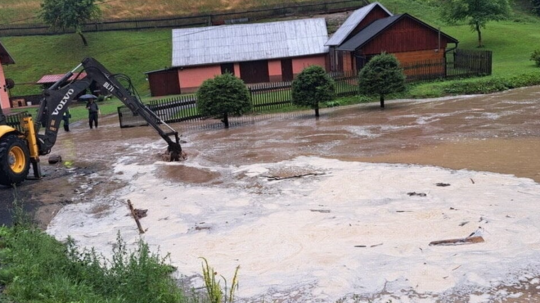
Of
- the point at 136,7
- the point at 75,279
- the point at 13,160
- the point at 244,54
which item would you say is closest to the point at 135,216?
the point at 75,279

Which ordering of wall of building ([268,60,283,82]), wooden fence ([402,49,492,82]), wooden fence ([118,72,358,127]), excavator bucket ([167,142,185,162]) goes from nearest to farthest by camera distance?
excavator bucket ([167,142,185,162]), wooden fence ([118,72,358,127]), wooden fence ([402,49,492,82]), wall of building ([268,60,283,82])

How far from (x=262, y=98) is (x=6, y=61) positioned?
69.2ft

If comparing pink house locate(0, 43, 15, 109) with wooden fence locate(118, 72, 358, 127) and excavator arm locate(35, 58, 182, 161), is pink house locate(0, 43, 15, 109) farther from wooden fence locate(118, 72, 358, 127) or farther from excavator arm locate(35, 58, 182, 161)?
excavator arm locate(35, 58, 182, 161)

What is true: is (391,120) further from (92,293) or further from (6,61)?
(6,61)

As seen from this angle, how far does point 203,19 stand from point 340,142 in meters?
49.3

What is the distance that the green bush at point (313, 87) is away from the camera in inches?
1075

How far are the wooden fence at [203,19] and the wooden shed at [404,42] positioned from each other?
26.2m

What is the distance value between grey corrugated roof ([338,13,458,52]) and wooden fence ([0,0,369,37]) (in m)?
22.6

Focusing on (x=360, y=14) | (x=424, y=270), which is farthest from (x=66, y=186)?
(x=360, y=14)

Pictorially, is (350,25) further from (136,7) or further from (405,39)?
(136,7)

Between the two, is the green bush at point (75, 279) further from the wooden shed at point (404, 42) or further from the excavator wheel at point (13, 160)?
the wooden shed at point (404, 42)

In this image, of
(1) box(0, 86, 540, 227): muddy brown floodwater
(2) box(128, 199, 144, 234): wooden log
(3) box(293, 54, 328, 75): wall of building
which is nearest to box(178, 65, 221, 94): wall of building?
(3) box(293, 54, 328, 75): wall of building

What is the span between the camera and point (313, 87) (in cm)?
2739

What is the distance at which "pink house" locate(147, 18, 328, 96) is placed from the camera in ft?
147
